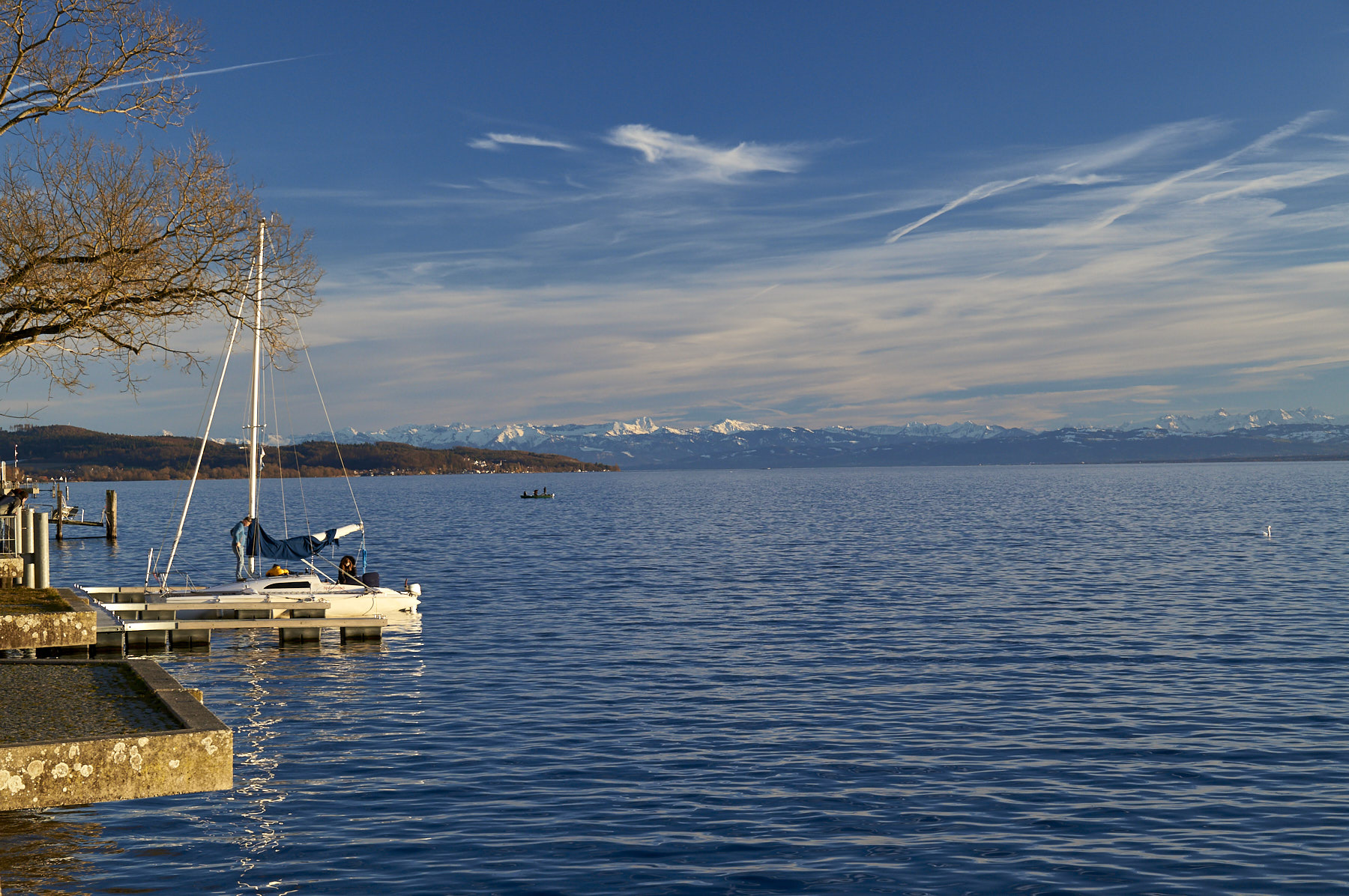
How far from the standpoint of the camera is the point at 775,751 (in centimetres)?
1970

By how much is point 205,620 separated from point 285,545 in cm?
475

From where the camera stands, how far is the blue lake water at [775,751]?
46.0ft

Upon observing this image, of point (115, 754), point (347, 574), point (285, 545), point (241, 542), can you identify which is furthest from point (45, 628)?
point (285, 545)

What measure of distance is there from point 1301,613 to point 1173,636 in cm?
797

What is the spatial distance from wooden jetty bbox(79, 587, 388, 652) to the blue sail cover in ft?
9.28

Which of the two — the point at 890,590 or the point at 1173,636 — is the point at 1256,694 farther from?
the point at 890,590

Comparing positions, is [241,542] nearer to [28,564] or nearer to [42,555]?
[28,564]

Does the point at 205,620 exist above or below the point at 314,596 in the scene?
below

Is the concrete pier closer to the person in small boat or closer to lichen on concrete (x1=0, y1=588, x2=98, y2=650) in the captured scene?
lichen on concrete (x1=0, y1=588, x2=98, y2=650)

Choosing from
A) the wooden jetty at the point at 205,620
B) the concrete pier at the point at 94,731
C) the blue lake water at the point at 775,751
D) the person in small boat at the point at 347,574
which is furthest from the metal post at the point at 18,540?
the person in small boat at the point at 347,574

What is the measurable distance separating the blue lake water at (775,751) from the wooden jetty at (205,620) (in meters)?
0.81

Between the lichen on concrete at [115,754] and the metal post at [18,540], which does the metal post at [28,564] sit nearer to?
the metal post at [18,540]

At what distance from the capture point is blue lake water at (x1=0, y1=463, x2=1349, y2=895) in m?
14.0

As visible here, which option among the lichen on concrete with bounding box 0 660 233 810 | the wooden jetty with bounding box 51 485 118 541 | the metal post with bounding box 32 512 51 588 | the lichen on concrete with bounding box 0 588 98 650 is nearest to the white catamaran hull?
the metal post with bounding box 32 512 51 588
